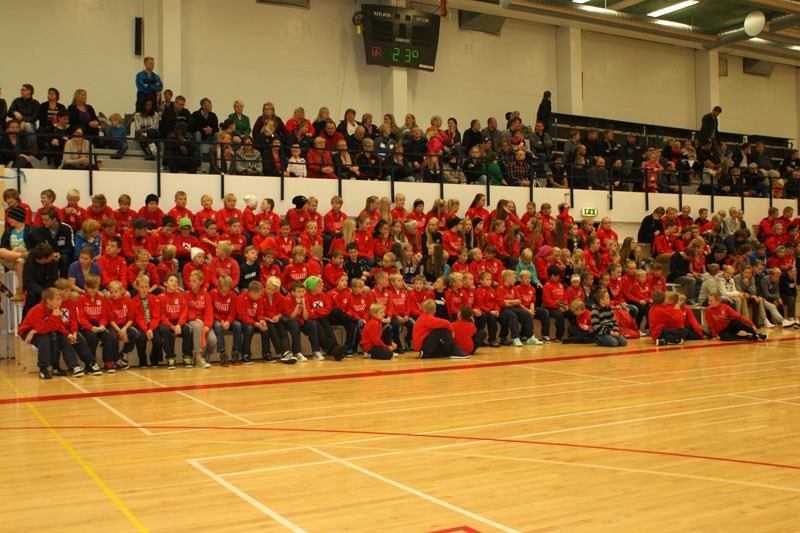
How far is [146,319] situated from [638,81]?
17782 millimetres

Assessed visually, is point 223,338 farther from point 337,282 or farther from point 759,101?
point 759,101

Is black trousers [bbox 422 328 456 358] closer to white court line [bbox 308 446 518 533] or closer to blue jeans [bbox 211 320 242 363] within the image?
blue jeans [bbox 211 320 242 363]

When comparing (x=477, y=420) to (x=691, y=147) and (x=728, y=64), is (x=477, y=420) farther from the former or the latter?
(x=728, y=64)

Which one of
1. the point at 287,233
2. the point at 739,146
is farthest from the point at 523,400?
the point at 739,146

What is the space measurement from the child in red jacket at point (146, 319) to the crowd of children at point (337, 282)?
2 cm

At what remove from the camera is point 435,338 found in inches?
→ 428

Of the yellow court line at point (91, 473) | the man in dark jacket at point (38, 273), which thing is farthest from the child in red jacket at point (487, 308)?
the yellow court line at point (91, 473)

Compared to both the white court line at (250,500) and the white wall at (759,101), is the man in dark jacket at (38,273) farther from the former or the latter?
the white wall at (759,101)

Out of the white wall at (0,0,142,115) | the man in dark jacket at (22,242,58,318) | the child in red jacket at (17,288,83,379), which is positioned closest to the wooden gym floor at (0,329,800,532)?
the child in red jacket at (17,288,83,379)

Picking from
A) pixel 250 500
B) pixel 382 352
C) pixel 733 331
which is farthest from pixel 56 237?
pixel 733 331

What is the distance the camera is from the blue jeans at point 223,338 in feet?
33.9

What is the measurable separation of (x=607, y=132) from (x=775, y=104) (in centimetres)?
Result: 989

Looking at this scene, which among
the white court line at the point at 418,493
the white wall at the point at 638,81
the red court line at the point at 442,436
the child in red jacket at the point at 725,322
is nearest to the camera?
the white court line at the point at 418,493

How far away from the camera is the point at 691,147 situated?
2031cm
